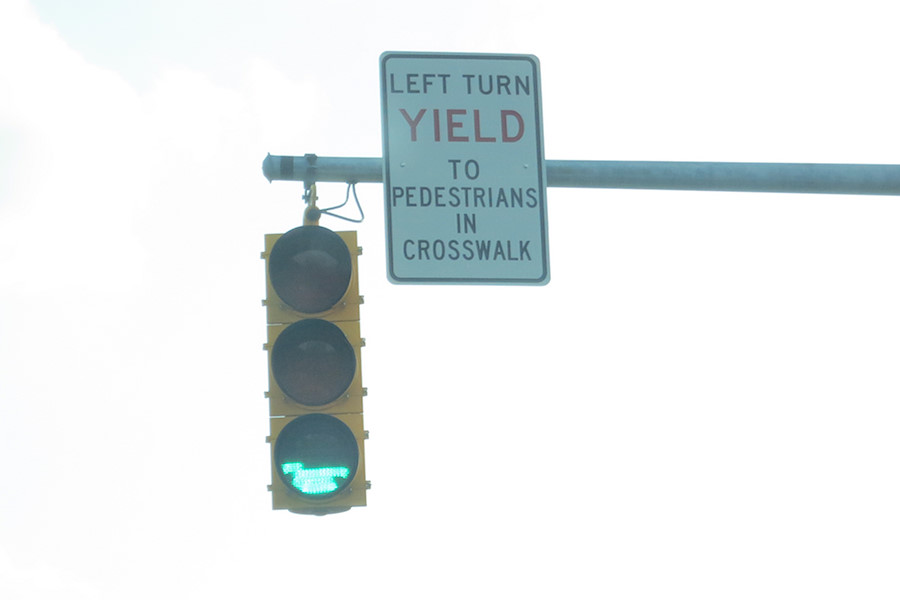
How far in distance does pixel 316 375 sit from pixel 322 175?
0.84 meters

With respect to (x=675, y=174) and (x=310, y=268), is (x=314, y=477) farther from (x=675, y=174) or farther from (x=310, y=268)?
(x=675, y=174)

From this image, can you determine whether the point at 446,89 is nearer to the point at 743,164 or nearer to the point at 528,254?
the point at 528,254

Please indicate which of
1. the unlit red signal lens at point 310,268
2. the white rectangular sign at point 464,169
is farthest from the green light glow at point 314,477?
the white rectangular sign at point 464,169

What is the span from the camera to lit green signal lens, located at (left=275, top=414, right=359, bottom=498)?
22.7 feet

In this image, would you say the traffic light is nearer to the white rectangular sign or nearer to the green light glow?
the green light glow

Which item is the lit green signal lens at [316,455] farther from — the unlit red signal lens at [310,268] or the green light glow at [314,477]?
the unlit red signal lens at [310,268]

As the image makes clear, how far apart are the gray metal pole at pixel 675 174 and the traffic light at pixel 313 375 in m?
0.32

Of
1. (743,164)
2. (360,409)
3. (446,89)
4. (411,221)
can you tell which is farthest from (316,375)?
(743,164)

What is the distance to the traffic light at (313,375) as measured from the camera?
693 centimetres

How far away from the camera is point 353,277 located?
7.02m

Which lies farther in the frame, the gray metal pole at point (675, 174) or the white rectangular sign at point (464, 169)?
the gray metal pole at point (675, 174)

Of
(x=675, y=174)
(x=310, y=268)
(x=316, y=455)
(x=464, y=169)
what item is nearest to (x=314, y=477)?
(x=316, y=455)

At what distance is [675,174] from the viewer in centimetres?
693

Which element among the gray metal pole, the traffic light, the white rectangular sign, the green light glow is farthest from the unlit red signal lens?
the green light glow
